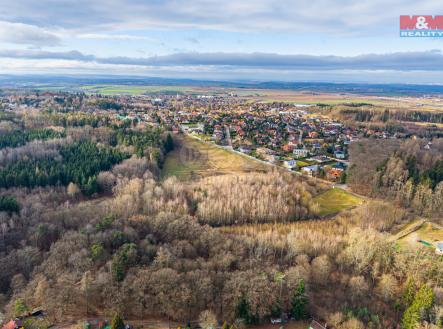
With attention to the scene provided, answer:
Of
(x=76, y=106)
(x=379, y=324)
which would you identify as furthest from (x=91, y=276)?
(x=76, y=106)

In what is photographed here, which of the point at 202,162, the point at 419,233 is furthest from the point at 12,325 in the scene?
the point at 202,162

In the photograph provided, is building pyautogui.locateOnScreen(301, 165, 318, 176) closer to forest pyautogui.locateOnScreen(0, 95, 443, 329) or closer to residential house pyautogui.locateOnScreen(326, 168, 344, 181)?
residential house pyautogui.locateOnScreen(326, 168, 344, 181)

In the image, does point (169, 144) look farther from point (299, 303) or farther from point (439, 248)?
point (299, 303)

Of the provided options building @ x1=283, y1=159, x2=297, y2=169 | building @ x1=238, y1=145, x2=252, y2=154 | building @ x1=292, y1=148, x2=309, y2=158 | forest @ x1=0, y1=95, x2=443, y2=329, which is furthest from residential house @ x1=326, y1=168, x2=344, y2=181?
building @ x1=238, y1=145, x2=252, y2=154

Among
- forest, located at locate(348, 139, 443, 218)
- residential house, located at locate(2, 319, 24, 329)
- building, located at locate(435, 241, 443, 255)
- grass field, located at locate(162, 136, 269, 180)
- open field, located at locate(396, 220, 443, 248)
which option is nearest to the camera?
residential house, located at locate(2, 319, 24, 329)

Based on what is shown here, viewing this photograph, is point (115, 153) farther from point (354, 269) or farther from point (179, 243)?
point (354, 269)

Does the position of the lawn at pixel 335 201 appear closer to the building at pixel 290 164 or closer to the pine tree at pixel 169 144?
the building at pixel 290 164

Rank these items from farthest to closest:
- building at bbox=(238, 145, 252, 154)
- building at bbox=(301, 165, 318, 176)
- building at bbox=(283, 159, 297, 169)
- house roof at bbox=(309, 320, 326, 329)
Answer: building at bbox=(238, 145, 252, 154)
building at bbox=(283, 159, 297, 169)
building at bbox=(301, 165, 318, 176)
house roof at bbox=(309, 320, 326, 329)
